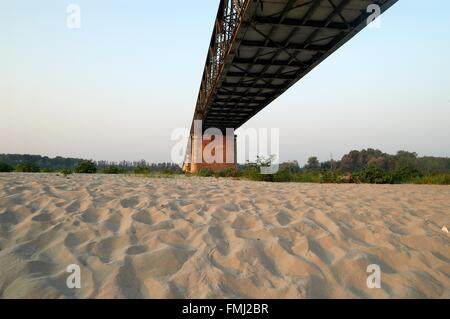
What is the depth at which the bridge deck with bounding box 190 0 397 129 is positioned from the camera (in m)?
9.16

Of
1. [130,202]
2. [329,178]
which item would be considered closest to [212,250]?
[130,202]

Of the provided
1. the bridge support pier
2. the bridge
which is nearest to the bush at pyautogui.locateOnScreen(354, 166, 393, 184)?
the bridge

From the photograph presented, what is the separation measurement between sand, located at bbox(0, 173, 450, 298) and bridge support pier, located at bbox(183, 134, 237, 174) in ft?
77.2

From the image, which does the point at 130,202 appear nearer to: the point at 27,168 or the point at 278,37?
the point at 278,37

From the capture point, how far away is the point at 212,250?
2643 millimetres

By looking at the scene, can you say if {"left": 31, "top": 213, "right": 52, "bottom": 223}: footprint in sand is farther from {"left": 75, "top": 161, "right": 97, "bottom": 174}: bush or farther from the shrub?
{"left": 75, "top": 161, "right": 97, "bottom": 174}: bush

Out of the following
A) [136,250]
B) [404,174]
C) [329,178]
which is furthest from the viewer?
[404,174]

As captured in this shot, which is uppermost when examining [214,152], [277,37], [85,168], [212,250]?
[277,37]

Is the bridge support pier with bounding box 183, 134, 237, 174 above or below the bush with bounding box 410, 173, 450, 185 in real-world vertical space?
above

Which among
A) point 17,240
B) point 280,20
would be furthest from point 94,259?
point 280,20

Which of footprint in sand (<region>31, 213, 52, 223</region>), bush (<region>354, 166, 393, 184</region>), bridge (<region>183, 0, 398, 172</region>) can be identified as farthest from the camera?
bush (<region>354, 166, 393, 184</region>)

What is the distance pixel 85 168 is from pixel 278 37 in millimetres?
11087

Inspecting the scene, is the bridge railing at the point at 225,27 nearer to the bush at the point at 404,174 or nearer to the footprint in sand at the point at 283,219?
the footprint in sand at the point at 283,219

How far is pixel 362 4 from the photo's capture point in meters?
8.92
